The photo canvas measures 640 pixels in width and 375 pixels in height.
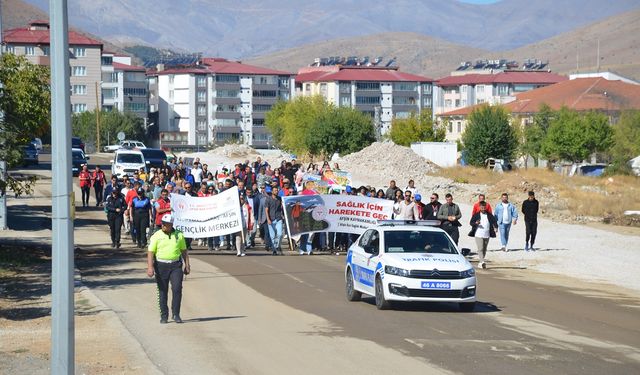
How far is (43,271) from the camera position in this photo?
25.9m

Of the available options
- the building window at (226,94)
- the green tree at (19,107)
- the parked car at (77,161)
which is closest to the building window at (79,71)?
the building window at (226,94)

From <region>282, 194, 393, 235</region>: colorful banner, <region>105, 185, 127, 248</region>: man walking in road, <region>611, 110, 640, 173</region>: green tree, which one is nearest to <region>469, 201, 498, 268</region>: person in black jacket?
<region>282, 194, 393, 235</region>: colorful banner

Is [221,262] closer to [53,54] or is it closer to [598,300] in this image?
[598,300]

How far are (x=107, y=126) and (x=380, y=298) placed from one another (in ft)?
432

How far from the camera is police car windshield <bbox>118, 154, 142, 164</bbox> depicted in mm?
56675

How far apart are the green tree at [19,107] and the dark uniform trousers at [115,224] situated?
305 cm

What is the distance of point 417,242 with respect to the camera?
1992 centimetres

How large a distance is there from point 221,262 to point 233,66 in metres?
173

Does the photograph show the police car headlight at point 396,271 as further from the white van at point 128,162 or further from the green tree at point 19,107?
the white van at point 128,162

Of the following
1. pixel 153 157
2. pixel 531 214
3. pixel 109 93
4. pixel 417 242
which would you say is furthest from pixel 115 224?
pixel 109 93

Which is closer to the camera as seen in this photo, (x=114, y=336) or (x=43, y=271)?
(x=114, y=336)

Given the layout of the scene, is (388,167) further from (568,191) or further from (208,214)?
(208,214)

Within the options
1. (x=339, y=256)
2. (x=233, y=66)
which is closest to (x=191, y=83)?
(x=233, y=66)

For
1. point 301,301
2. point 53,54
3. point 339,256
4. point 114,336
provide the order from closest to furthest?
point 53,54, point 114,336, point 301,301, point 339,256
